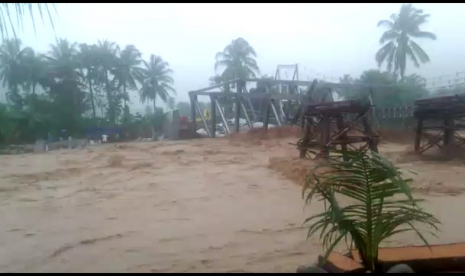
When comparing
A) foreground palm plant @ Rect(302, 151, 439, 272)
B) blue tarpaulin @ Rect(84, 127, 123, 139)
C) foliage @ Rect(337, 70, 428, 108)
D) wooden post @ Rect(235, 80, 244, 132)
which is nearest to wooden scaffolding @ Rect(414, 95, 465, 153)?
foliage @ Rect(337, 70, 428, 108)

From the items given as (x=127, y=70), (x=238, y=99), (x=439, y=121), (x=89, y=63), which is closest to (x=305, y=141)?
(x=439, y=121)

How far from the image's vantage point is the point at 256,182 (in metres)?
6.58

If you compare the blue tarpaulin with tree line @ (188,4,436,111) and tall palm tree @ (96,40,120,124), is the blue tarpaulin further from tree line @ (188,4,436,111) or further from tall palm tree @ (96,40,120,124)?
tree line @ (188,4,436,111)

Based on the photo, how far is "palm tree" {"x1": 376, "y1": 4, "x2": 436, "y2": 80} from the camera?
9195mm

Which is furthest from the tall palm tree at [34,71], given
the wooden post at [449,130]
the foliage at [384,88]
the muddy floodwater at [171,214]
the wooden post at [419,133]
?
the wooden post at [449,130]

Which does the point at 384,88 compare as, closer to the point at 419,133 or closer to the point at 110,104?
the point at 419,133

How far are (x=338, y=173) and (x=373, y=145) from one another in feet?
18.1

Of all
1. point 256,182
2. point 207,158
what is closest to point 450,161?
point 256,182

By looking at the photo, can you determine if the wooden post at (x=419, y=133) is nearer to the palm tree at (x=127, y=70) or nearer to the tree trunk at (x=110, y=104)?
the tree trunk at (x=110, y=104)

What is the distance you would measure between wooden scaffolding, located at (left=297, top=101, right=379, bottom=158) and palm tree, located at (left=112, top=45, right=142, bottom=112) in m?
11.6

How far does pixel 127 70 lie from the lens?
64.4 ft

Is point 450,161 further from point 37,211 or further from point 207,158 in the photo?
point 37,211

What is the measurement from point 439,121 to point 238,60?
9.47 metres

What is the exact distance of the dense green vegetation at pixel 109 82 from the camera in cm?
1100
